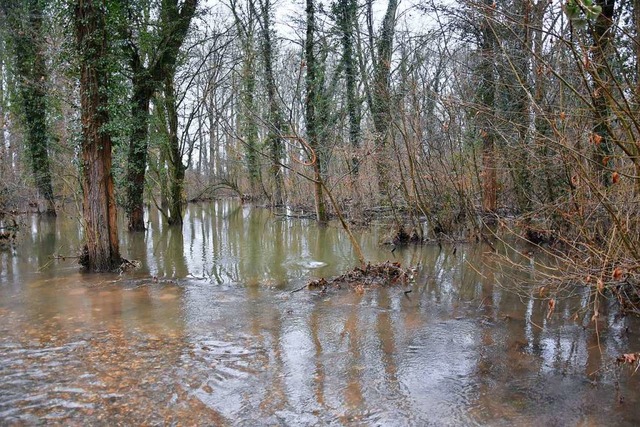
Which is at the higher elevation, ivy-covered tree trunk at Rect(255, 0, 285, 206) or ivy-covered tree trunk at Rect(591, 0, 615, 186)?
ivy-covered tree trunk at Rect(255, 0, 285, 206)

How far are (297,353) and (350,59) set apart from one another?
54.9 ft

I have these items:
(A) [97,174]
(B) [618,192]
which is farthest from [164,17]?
(B) [618,192]

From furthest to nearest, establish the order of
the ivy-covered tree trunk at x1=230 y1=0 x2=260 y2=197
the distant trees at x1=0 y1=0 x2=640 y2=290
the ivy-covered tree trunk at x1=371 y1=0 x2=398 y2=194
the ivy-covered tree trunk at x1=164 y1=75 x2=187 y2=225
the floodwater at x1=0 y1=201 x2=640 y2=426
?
1. the ivy-covered tree trunk at x1=230 y1=0 x2=260 y2=197
2. the ivy-covered tree trunk at x1=164 y1=75 x2=187 y2=225
3. the ivy-covered tree trunk at x1=371 y1=0 x2=398 y2=194
4. the distant trees at x1=0 y1=0 x2=640 y2=290
5. the floodwater at x1=0 y1=201 x2=640 y2=426

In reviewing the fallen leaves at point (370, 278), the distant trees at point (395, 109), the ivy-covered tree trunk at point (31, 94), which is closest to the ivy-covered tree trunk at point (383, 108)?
the distant trees at point (395, 109)

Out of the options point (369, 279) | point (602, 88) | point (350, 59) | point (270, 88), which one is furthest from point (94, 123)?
point (350, 59)

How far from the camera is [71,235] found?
1730 centimetres

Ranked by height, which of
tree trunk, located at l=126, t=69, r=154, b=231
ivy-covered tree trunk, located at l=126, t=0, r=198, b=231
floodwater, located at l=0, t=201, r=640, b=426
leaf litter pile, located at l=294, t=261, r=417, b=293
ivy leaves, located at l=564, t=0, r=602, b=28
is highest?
ivy-covered tree trunk, located at l=126, t=0, r=198, b=231

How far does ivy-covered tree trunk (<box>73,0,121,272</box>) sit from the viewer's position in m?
9.86

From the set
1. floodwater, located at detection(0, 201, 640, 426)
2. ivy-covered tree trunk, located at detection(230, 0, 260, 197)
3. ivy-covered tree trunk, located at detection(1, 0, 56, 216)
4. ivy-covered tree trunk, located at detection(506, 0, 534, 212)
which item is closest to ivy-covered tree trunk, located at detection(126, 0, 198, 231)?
ivy-covered tree trunk, located at detection(230, 0, 260, 197)

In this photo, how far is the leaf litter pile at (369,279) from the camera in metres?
8.82

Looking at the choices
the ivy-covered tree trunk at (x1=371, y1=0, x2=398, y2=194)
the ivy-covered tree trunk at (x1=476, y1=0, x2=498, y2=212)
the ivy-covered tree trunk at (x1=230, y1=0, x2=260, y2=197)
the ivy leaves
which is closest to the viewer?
the ivy leaves

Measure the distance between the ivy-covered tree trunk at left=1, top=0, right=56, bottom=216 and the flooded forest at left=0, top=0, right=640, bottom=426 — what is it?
109 millimetres

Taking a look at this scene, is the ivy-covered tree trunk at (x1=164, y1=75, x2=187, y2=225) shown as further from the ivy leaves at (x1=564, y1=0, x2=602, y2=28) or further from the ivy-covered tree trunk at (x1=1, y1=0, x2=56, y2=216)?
the ivy leaves at (x1=564, y1=0, x2=602, y2=28)

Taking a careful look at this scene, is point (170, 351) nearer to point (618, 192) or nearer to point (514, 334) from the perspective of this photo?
point (514, 334)
